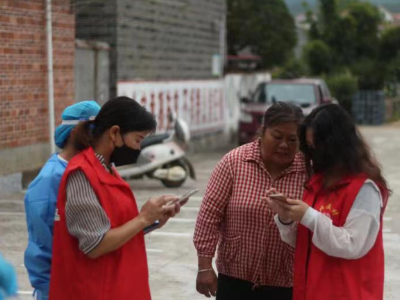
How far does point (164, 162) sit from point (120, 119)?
31.3ft

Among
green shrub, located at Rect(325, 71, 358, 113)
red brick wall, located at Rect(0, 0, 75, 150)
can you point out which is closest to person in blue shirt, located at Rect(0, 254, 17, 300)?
red brick wall, located at Rect(0, 0, 75, 150)

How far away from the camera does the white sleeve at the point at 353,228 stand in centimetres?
321

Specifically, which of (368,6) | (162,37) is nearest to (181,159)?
(162,37)

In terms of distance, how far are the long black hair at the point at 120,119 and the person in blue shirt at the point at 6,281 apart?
1.17 metres

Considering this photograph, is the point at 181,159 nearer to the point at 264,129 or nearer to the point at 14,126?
the point at 14,126

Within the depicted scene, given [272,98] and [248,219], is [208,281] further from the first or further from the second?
[272,98]

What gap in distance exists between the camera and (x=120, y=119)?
3.24m

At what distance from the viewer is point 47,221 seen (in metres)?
3.47

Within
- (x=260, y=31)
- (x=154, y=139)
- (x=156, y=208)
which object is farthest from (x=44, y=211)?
(x=260, y=31)

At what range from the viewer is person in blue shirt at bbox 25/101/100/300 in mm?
3467

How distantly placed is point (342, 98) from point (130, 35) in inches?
697

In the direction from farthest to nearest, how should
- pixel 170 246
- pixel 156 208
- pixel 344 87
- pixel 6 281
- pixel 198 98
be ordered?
pixel 344 87
pixel 198 98
pixel 170 246
pixel 156 208
pixel 6 281

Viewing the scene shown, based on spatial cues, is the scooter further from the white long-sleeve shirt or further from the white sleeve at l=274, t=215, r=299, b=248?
the white long-sleeve shirt

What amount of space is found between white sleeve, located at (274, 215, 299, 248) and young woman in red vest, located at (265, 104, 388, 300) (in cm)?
12
